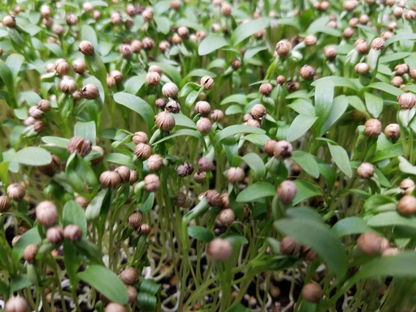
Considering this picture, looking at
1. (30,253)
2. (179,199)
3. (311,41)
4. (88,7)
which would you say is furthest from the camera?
(88,7)

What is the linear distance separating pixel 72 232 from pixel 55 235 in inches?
0.8

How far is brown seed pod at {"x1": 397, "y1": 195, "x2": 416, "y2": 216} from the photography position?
0.53 meters

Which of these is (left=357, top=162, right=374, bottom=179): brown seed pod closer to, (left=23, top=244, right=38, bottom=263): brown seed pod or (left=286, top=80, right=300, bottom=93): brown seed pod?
(left=286, top=80, right=300, bottom=93): brown seed pod

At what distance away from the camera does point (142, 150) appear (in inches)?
25.4

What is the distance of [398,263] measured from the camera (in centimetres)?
43

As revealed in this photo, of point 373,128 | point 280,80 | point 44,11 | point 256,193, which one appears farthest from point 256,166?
point 44,11

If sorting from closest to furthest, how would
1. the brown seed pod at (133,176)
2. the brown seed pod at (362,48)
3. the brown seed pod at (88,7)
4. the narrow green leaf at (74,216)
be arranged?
the narrow green leaf at (74,216) → the brown seed pod at (133,176) → the brown seed pod at (362,48) → the brown seed pod at (88,7)

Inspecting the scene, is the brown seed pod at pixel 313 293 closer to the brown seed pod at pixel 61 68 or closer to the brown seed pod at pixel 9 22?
the brown seed pod at pixel 61 68

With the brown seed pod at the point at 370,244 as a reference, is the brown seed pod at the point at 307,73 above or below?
above

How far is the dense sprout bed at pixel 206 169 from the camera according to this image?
0.54 m

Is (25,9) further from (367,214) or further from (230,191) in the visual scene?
(367,214)

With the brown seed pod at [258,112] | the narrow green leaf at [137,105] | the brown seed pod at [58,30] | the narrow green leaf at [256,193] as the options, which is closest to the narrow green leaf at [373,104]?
the brown seed pod at [258,112]

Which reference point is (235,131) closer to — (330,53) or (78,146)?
(78,146)

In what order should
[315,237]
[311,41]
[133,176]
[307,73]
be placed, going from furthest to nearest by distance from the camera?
[311,41], [307,73], [133,176], [315,237]
